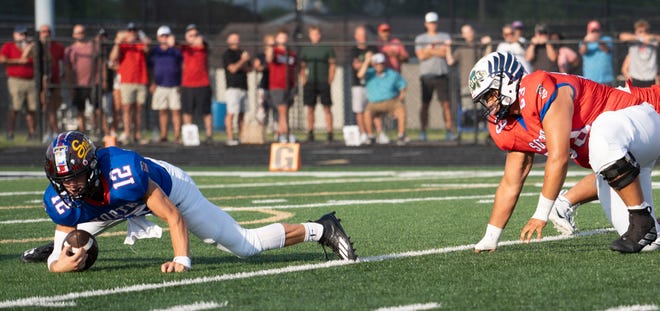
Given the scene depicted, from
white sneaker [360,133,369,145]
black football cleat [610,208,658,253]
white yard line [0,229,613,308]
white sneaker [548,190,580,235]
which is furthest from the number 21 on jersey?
white sneaker [360,133,369,145]

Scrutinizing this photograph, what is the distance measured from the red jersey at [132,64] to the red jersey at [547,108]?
11.4m

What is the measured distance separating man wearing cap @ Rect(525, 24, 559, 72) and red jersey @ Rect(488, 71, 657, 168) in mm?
9860

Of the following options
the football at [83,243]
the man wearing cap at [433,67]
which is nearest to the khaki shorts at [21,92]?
the man wearing cap at [433,67]

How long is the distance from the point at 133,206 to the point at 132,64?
11.6 m

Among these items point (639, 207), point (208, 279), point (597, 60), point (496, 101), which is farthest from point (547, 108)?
point (597, 60)

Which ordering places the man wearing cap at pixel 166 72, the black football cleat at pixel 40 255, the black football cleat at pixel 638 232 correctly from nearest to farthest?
the black football cleat at pixel 638 232 < the black football cleat at pixel 40 255 < the man wearing cap at pixel 166 72

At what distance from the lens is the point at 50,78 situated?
60.6 ft

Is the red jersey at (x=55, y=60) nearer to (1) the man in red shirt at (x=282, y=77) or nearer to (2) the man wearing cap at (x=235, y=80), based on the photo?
(2) the man wearing cap at (x=235, y=80)

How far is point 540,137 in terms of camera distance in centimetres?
671

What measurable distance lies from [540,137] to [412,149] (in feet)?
37.2

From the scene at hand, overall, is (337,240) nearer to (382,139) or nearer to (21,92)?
(382,139)

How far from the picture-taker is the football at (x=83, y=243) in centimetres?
642

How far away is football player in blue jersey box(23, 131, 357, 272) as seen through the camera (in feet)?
20.1

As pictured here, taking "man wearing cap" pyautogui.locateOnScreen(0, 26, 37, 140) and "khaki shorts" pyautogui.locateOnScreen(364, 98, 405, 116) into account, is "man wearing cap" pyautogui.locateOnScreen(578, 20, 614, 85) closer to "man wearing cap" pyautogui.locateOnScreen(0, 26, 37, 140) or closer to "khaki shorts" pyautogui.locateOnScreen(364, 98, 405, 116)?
"khaki shorts" pyautogui.locateOnScreen(364, 98, 405, 116)
